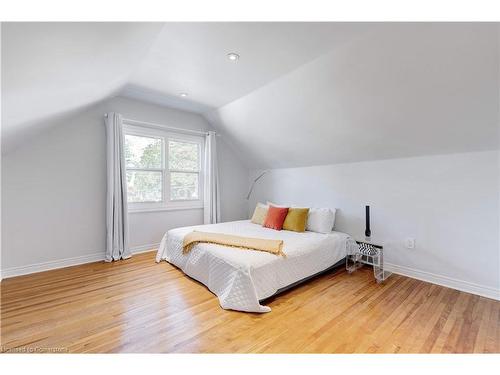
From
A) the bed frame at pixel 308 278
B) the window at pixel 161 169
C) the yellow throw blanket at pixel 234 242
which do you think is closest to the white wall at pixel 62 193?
the window at pixel 161 169

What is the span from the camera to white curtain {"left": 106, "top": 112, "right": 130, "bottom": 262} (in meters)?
3.33

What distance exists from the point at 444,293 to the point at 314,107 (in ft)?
8.10

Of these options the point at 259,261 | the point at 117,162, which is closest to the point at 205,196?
the point at 117,162

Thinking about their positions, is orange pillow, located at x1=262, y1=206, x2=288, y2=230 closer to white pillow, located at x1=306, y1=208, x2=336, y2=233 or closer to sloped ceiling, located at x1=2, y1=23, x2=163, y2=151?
white pillow, located at x1=306, y1=208, x2=336, y2=233

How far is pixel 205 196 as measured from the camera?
442cm

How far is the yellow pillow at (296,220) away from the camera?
332cm

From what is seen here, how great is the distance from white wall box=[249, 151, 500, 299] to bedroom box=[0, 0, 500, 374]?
0.6 inches

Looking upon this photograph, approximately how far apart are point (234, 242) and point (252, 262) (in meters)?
0.49

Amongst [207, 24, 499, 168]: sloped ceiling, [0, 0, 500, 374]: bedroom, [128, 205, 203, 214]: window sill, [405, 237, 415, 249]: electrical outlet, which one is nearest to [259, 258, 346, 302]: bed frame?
[0, 0, 500, 374]: bedroom

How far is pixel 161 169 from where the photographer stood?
13.1 ft

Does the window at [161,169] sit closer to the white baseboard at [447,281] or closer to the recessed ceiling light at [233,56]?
the recessed ceiling light at [233,56]

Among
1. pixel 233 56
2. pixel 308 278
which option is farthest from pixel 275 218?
pixel 233 56

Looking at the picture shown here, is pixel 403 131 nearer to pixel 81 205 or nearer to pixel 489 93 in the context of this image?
pixel 489 93

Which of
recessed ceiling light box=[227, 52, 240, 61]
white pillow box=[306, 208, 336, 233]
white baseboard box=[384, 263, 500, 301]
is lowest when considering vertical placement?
white baseboard box=[384, 263, 500, 301]
